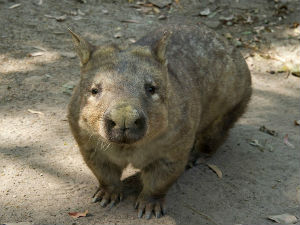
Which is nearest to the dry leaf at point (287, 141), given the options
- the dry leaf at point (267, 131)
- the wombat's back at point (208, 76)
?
the dry leaf at point (267, 131)

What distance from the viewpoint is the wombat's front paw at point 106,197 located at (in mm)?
3801

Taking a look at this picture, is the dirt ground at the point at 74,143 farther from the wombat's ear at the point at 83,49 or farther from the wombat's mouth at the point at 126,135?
the wombat's ear at the point at 83,49

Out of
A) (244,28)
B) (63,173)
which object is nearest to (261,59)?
(244,28)

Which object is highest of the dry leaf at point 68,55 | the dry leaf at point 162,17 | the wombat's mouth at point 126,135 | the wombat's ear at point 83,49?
the wombat's ear at point 83,49

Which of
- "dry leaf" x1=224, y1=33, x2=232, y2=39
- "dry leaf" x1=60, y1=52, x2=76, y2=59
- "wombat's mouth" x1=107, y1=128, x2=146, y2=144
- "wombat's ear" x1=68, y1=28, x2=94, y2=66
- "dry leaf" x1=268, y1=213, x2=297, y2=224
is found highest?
"wombat's ear" x1=68, y1=28, x2=94, y2=66

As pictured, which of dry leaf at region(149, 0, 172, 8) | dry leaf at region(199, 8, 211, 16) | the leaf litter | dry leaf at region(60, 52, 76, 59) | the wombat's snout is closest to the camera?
the wombat's snout

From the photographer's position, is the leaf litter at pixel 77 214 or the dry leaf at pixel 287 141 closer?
the leaf litter at pixel 77 214

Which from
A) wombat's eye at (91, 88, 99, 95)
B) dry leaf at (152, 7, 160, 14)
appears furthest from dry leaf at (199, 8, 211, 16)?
wombat's eye at (91, 88, 99, 95)

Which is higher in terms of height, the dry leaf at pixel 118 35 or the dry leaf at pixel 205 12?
the dry leaf at pixel 205 12

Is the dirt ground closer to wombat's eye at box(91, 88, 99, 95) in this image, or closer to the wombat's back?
the wombat's back

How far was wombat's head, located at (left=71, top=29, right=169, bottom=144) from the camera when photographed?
9.12 feet

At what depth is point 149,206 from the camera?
147 inches

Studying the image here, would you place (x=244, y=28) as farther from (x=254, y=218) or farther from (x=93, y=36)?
(x=254, y=218)

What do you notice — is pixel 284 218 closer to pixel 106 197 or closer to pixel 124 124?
pixel 106 197
